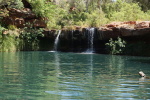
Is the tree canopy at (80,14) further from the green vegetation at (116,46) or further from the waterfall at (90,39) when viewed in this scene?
the green vegetation at (116,46)

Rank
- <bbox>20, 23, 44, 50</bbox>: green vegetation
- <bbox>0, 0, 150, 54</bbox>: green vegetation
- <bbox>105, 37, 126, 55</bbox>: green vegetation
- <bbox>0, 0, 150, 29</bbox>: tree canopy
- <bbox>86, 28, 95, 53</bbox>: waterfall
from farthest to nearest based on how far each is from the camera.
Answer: <bbox>20, 23, 44, 50</bbox>: green vegetation, <bbox>0, 0, 150, 29</bbox>: tree canopy, <bbox>0, 0, 150, 54</bbox>: green vegetation, <bbox>86, 28, 95, 53</bbox>: waterfall, <bbox>105, 37, 126, 55</bbox>: green vegetation

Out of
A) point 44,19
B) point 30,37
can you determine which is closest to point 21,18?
point 30,37

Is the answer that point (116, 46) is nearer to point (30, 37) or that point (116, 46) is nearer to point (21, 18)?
point (30, 37)

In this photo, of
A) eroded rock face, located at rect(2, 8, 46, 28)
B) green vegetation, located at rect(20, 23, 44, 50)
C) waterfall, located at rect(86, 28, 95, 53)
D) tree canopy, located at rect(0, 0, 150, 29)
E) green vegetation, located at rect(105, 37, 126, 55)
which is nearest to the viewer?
green vegetation, located at rect(105, 37, 126, 55)

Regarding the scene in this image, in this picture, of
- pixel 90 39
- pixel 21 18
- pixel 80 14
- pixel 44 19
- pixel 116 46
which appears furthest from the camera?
pixel 80 14

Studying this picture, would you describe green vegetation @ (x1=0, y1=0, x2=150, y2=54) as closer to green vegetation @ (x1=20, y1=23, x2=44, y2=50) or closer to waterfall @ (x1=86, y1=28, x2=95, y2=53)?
green vegetation @ (x1=20, y1=23, x2=44, y2=50)

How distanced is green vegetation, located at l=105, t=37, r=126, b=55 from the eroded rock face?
996cm

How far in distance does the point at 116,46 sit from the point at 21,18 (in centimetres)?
1221

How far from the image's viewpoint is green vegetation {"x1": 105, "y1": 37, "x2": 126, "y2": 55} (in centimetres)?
2641

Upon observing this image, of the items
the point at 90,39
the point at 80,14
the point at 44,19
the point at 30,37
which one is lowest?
the point at 90,39

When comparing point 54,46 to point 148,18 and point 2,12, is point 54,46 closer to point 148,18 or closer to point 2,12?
point 2,12

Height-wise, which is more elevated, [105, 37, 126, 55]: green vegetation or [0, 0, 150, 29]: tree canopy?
[0, 0, 150, 29]: tree canopy

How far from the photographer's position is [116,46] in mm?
26922

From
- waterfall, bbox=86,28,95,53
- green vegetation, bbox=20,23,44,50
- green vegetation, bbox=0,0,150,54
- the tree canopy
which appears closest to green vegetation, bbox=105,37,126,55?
green vegetation, bbox=0,0,150,54
